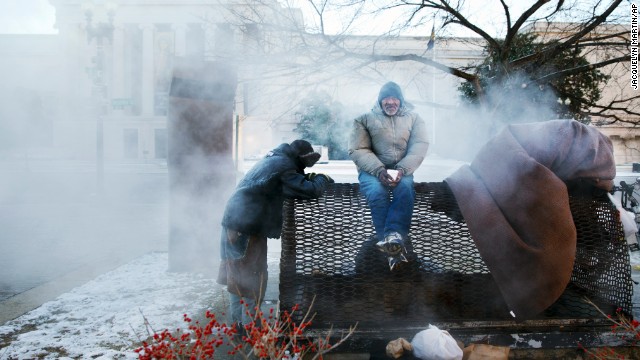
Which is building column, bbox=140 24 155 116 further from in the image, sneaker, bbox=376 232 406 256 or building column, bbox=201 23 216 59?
sneaker, bbox=376 232 406 256

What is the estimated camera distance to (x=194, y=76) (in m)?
4.93

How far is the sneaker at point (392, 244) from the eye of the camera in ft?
8.09

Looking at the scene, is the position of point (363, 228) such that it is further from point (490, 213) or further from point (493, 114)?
point (493, 114)

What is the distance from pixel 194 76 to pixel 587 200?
4295 millimetres

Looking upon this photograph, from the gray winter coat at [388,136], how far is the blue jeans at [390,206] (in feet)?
2.03

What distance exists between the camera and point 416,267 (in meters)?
2.61

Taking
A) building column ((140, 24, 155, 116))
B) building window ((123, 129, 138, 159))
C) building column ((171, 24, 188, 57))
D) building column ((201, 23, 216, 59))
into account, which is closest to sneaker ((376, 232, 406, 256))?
building column ((201, 23, 216, 59))

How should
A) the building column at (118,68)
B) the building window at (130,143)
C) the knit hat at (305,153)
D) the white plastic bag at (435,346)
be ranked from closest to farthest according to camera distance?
1. the white plastic bag at (435,346)
2. the knit hat at (305,153)
3. the building column at (118,68)
4. the building window at (130,143)

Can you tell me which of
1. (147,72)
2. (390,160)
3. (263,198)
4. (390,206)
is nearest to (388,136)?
(390,160)

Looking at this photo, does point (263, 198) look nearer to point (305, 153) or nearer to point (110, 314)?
point (305, 153)

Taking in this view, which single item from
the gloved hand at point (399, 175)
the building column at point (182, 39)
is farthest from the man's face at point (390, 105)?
the building column at point (182, 39)

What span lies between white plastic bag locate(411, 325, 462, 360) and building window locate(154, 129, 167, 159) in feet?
101

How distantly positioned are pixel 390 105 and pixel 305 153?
0.85 meters

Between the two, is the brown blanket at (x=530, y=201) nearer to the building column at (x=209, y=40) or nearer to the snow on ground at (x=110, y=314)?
the snow on ground at (x=110, y=314)
